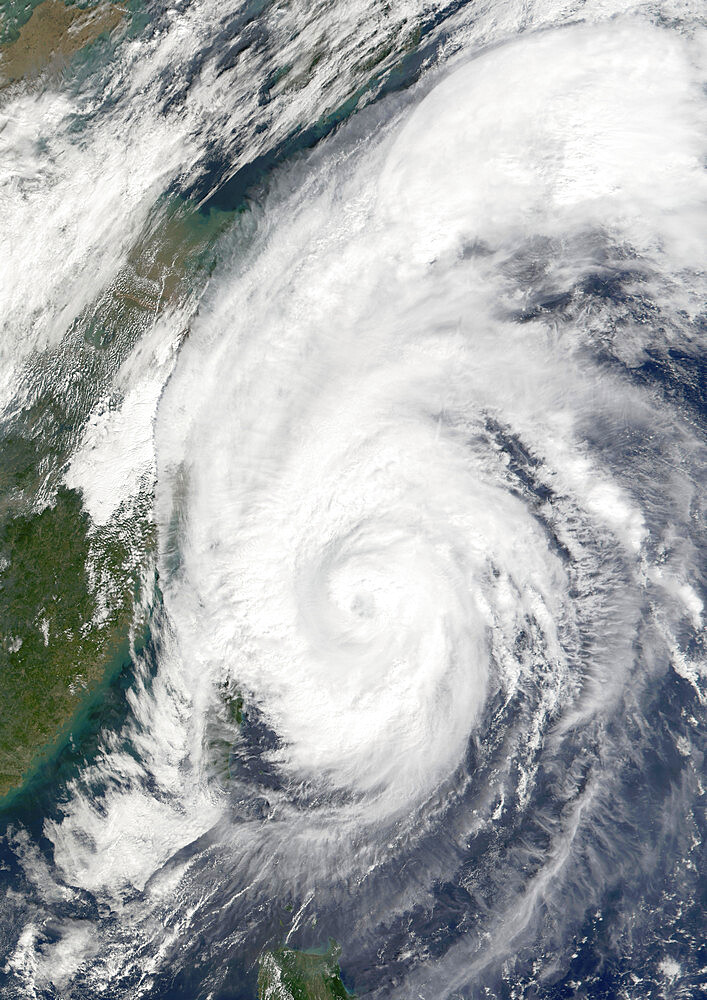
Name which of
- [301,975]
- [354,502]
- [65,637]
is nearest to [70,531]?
[65,637]

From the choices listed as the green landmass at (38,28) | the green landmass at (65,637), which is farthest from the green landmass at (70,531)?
the green landmass at (38,28)

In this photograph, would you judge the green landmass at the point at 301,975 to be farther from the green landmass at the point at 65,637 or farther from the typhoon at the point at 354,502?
the green landmass at the point at 65,637

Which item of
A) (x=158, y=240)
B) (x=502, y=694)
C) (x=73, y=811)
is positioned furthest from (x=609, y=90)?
(x=73, y=811)

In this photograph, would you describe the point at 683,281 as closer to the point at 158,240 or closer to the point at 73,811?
the point at 158,240

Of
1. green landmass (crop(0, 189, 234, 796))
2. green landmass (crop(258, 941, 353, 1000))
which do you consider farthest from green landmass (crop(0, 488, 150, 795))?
green landmass (crop(258, 941, 353, 1000))

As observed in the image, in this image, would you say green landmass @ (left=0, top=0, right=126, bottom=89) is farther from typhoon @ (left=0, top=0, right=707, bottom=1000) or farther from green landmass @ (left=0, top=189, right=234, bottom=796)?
green landmass @ (left=0, top=189, right=234, bottom=796)
